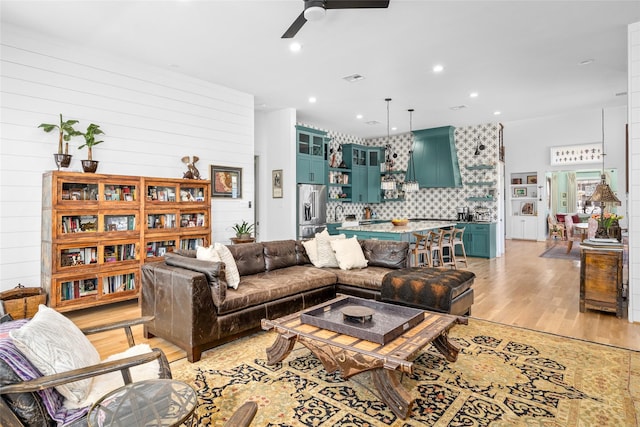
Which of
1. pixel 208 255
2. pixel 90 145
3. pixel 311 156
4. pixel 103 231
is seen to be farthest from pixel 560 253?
pixel 90 145

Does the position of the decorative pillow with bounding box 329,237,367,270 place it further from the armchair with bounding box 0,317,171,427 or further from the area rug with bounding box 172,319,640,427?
the armchair with bounding box 0,317,171,427

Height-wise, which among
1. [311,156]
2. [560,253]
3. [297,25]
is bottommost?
[560,253]

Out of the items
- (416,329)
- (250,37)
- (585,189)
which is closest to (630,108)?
(416,329)

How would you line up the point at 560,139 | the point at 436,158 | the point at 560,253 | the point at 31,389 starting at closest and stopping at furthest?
the point at 31,389 → the point at 560,253 → the point at 436,158 → the point at 560,139

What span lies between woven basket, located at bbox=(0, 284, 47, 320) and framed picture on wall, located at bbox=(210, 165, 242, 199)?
2755 mm

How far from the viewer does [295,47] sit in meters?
4.52

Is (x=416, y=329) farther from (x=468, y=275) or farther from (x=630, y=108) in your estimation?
(x=630, y=108)

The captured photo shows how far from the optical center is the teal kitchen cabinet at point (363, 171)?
955 centimetres

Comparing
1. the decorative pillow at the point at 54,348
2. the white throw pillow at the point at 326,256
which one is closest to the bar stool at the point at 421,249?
→ the white throw pillow at the point at 326,256

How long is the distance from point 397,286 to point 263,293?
4.65ft

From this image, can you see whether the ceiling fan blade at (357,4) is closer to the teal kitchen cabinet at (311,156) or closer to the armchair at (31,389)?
the armchair at (31,389)

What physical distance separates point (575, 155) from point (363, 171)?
6778 millimetres

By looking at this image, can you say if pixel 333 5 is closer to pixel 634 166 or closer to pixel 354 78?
pixel 354 78

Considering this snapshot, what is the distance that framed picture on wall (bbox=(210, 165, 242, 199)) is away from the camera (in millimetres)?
5977
